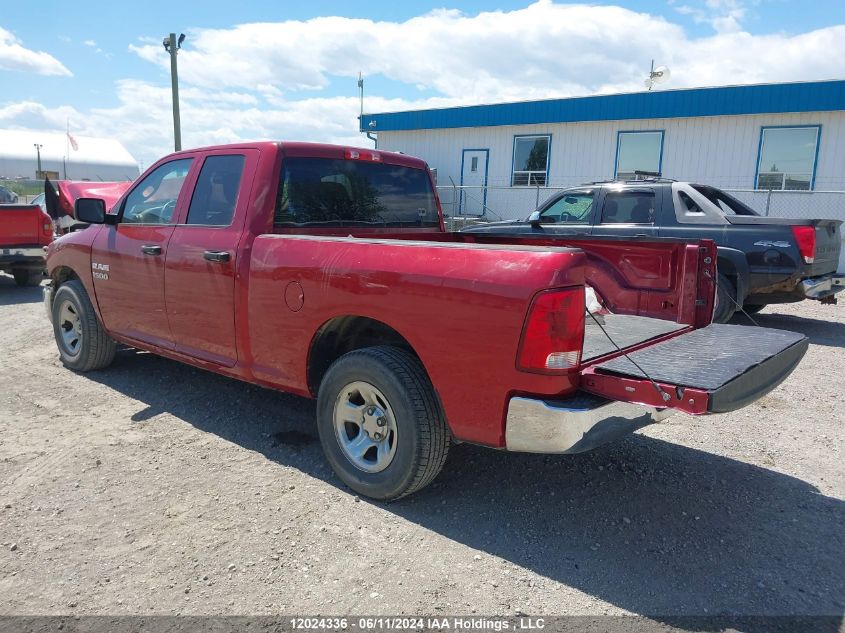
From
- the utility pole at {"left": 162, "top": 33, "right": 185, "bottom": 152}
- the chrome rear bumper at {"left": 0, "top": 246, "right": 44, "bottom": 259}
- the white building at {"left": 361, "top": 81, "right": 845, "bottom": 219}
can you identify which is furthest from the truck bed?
the utility pole at {"left": 162, "top": 33, "right": 185, "bottom": 152}

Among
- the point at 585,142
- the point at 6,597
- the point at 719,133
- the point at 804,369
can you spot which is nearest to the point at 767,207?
the point at 719,133

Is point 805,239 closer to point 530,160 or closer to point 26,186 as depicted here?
point 530,160

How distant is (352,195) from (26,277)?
9341mm

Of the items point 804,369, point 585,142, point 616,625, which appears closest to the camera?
point 616,625

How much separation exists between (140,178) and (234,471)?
103 inches

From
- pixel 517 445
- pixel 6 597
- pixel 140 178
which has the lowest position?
pixel 6 597

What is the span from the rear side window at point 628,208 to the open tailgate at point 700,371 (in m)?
4.84

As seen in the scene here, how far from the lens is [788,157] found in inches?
596

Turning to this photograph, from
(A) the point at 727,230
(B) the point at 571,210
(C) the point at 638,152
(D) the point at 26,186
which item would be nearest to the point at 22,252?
(B) the point at 571,210

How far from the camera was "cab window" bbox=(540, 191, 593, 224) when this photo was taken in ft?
28.7

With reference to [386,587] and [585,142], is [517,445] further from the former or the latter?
[585,142]

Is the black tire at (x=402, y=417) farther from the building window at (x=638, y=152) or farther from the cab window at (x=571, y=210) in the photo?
the building window at (x=638, y=152)

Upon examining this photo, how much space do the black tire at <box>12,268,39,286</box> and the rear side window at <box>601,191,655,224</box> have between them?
958 cm

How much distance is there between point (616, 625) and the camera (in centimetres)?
247
